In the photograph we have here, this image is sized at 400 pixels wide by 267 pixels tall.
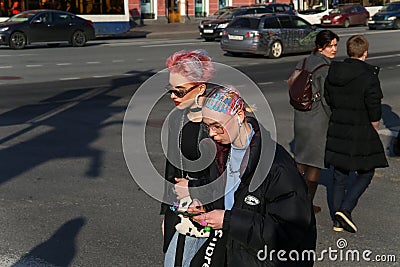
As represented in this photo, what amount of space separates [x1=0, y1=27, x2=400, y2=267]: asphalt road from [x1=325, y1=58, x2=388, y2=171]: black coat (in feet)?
2.28

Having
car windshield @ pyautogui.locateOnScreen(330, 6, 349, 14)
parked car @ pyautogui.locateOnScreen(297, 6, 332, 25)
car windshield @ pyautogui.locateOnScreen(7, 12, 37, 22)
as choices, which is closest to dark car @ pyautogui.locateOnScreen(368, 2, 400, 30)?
car windshield @ pyautogui.locateOnScreen(330, 6, 349, 14)

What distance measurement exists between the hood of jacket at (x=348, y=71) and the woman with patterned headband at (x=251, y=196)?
273 centimetres

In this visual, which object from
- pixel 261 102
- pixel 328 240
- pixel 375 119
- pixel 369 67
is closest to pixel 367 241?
pixel 328 240

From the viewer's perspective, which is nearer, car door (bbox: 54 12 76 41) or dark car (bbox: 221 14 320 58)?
dark car (bbox: 221 14 320 58)

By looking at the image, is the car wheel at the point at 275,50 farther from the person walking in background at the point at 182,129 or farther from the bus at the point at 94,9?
the person walking in background at the point at 182,129

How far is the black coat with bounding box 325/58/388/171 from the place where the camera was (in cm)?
540

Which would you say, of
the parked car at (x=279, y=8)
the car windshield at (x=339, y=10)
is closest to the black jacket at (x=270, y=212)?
the parked car at (x=279, y=8)

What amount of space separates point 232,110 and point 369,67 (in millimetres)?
3006

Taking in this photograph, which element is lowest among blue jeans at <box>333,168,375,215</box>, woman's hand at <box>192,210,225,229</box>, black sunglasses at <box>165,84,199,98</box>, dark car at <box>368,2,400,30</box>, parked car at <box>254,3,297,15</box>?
blue jeans at <box>333,168,375,215</box>

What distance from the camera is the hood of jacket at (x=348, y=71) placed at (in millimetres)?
5406

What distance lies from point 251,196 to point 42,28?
82.4ft

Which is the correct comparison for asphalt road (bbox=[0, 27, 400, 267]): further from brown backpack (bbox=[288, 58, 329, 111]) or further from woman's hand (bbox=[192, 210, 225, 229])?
woman's hand (bbox=[192, 210, 225, 229])

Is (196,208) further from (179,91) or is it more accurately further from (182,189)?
(179,91)

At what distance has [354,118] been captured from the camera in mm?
5488
